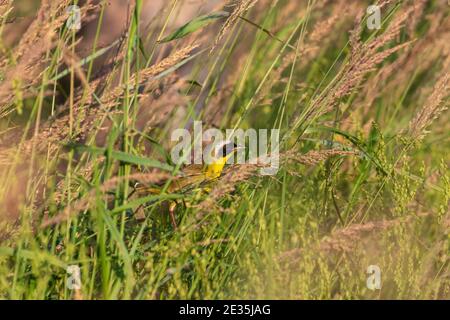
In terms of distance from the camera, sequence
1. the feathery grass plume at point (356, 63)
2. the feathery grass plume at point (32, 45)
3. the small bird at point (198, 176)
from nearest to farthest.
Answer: the feathery grass plume at point (32, 45) → the feathery grass plume at point (356, 63) → the small bird at point (198, 176)

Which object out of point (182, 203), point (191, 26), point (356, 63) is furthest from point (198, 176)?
point (356, 63)

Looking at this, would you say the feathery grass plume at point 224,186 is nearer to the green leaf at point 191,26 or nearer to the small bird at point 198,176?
the small bird at point 198,176

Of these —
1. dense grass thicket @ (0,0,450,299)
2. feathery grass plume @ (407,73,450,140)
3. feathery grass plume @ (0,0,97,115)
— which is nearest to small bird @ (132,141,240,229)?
dense grass thicket @ (0,0,450,299)

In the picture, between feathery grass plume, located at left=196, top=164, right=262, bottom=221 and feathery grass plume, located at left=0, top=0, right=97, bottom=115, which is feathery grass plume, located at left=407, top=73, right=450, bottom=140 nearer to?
feathery grass plume, located at left=196, top=164, right=262, bottom=221

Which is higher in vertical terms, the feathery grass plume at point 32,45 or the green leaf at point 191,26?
the green leaf at point 191,26

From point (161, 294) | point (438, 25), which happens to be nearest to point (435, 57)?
point (438, 25)

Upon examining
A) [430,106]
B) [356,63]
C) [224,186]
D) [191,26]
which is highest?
[191,26]

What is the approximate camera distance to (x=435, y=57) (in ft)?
13.0

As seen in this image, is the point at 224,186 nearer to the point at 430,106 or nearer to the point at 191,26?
the point at 191,26

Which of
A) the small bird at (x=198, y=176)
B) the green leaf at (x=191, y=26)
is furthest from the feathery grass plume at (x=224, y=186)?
the green leaf at (x=191, y=26)

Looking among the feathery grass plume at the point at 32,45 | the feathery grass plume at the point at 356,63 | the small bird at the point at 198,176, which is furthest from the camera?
the small bird at the point at 198,176

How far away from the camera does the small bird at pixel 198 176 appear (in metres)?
2.67

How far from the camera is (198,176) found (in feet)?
9.55

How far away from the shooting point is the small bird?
8.76 feet
